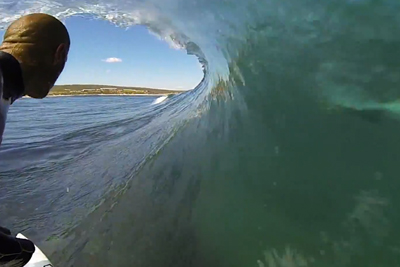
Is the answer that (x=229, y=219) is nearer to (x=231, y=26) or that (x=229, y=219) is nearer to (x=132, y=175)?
(x=132, y=175)

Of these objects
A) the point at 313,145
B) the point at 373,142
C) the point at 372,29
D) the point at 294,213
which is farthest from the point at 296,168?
the point at 372,29

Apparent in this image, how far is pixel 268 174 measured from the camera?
4168 mm

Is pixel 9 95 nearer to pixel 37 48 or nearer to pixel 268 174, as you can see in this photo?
pixel 37 48

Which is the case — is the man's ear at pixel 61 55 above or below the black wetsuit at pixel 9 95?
above

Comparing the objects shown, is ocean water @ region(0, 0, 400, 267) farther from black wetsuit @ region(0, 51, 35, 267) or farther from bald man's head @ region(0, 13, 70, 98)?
bald man's head @ region(0, 13, 70, 98)

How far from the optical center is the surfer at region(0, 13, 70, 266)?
123cm

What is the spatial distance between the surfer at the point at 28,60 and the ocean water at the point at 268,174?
2335mm

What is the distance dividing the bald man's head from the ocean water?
2464mm

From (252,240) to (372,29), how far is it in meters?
2.07

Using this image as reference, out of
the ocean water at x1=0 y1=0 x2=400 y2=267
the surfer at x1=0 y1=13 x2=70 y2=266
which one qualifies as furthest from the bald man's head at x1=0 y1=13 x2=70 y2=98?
the ocean water at x1=0 y1=0 x2=400 y2=267

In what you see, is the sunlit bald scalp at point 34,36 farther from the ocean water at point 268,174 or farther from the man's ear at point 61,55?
the ocean water at point 268,174

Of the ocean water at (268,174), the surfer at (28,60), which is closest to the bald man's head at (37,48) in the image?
the surfer at (28,60)

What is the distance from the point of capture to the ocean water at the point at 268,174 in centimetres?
321

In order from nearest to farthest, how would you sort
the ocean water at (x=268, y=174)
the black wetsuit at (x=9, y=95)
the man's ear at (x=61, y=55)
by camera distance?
the black wetsuit at (x=9, y=95)
the man's ear at (x=61, y=55)
the ocean water at (x=268, y=174)
